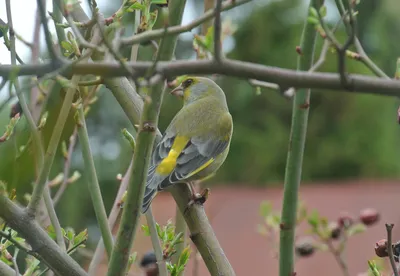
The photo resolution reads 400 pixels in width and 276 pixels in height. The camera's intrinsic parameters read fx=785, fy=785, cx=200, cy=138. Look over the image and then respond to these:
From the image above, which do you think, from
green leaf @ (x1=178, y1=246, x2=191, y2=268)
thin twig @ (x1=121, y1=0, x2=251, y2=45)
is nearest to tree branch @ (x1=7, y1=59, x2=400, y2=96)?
thin twig @ (x1=121, y1=0, x2=251, y2=45)

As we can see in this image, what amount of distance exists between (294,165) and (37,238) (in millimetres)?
738

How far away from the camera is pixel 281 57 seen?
12.6m

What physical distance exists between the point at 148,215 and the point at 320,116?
10.7 meters

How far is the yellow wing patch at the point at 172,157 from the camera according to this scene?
279cm

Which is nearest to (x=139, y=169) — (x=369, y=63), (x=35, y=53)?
(x=369, y=63)

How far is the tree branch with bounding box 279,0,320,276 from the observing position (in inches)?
77.7

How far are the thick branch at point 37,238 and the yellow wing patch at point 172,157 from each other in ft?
3.85

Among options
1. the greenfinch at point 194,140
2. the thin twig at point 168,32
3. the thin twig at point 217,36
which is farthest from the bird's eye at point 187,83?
the thin twig at point 217,36

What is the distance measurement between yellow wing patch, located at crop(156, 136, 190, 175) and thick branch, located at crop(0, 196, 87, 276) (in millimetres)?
1175

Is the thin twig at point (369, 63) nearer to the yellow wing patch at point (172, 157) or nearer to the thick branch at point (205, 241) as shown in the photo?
the thick branch at point (205, 241)

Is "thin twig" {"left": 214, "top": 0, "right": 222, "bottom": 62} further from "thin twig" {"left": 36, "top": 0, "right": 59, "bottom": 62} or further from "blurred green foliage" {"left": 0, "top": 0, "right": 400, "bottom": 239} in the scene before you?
"blurred green foliage" {"left": 0, "top": 0, "right": 400, "bottom": 239}

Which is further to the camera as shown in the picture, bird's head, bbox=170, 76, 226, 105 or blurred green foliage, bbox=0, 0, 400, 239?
blurred green foliage, bbox=0, 0, 400, 239

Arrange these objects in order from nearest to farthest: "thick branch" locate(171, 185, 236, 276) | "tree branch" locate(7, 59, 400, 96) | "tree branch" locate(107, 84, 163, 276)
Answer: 1. "tree branch" locate(7, 59, 400, 96)
2. "tree branch" locate(107, 84, 163, 276)
3. "thick branch" locate(171, 185, 236, 276)

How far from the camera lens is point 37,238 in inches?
59.3
